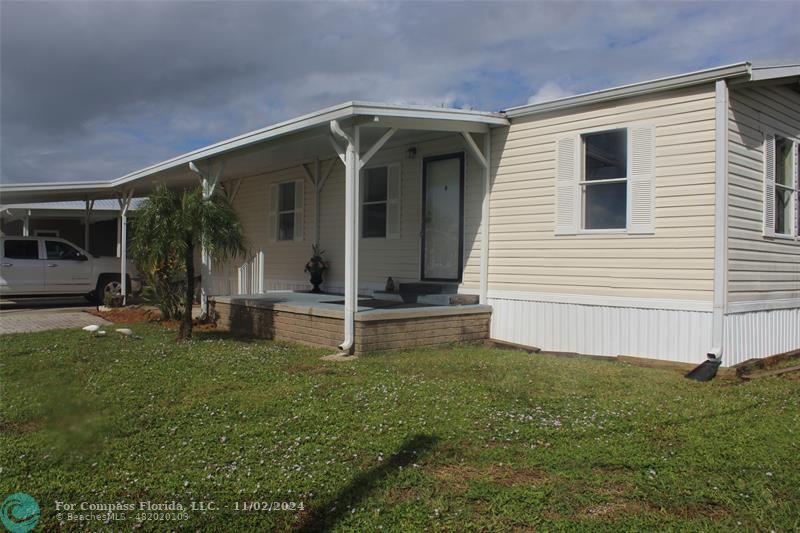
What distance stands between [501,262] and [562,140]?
1.95 meters

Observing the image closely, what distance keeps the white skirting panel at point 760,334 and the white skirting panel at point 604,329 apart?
0.35m

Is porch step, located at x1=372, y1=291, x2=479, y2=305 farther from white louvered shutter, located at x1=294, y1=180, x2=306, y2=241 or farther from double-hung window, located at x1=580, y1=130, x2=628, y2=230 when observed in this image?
white louvered shutter, located at x1=294, y1=180, x2=306, y2=241

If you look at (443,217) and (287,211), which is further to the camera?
(287,211)

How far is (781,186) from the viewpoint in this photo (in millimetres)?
8062

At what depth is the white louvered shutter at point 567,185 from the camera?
8031 millimetres

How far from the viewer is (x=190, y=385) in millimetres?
5914

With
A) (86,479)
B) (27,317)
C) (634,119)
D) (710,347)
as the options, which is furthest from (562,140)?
(27,317)

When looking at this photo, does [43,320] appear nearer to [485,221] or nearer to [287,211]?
[287,211]

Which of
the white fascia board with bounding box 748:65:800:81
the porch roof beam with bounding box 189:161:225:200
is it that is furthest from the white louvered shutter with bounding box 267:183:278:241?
the white fascia board with bounding box 748:65:800:81

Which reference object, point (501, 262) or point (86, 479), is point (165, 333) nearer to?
point (501, 262)

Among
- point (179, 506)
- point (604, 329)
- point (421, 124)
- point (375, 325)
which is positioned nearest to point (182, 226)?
point (375, 325)

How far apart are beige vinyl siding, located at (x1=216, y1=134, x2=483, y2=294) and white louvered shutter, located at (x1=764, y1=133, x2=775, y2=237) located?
3.78 metres

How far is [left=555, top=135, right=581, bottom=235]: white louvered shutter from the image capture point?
803 centimetres

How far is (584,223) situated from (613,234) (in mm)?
461
